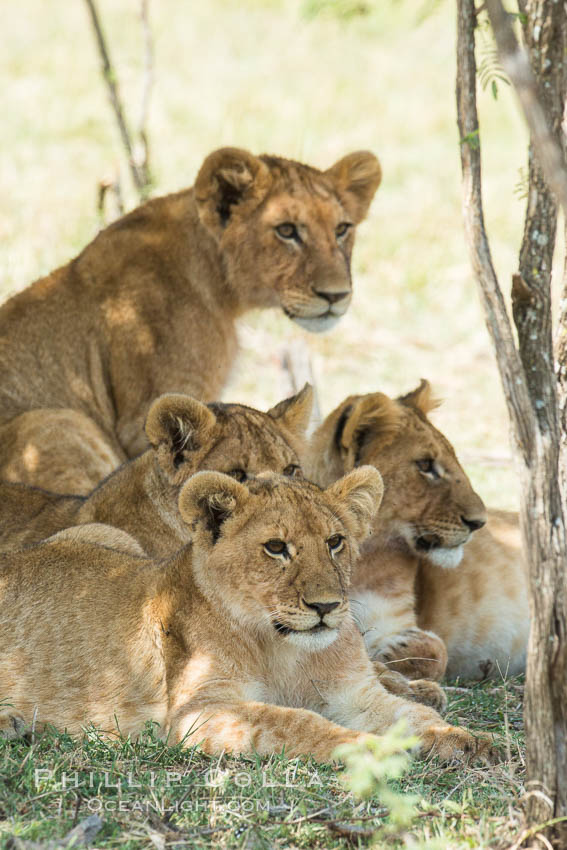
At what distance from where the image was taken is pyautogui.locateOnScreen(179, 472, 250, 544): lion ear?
140 inches

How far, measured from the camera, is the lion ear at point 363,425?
486cm

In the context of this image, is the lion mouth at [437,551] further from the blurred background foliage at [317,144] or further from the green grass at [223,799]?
the blurred background foliage at [317,144]

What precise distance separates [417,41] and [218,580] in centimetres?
1799

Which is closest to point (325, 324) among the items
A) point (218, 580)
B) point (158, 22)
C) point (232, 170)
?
point (232, 170)

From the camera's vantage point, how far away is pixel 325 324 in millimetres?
5875

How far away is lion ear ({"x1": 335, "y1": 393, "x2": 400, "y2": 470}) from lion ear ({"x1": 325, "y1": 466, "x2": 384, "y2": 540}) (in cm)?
97

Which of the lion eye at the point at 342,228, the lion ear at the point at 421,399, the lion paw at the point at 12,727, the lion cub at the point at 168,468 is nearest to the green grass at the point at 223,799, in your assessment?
the lion paw at the point at 12,727

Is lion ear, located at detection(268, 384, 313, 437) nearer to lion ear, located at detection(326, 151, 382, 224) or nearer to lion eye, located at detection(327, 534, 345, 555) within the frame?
lion eye, located at detection(327, 534, 345, 555)

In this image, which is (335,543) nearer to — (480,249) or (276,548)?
(276,548)

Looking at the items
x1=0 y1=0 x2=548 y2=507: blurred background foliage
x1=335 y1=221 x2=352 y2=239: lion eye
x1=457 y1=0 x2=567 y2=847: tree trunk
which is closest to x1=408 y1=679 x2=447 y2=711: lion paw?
x1=457 y1=0 x2=567 y2=847: tree trunk

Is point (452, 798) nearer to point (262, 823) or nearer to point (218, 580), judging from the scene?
point (262, 823)

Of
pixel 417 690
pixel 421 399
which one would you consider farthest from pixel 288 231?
pixel 417 690

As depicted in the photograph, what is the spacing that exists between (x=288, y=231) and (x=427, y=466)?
5.01 ft

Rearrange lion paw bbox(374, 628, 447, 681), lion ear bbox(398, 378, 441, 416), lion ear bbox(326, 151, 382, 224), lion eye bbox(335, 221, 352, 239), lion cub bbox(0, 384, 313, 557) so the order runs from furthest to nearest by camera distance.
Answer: lion ear bbox(326, 151, 382, 224) < lion eye bbox(335, 221, 352, 239) < lion ear bbox(398, 378, 441, 416) < lion paw bbox(374, 628, 447, 681) < lion cub bbox(0, 384, 313, 557)
